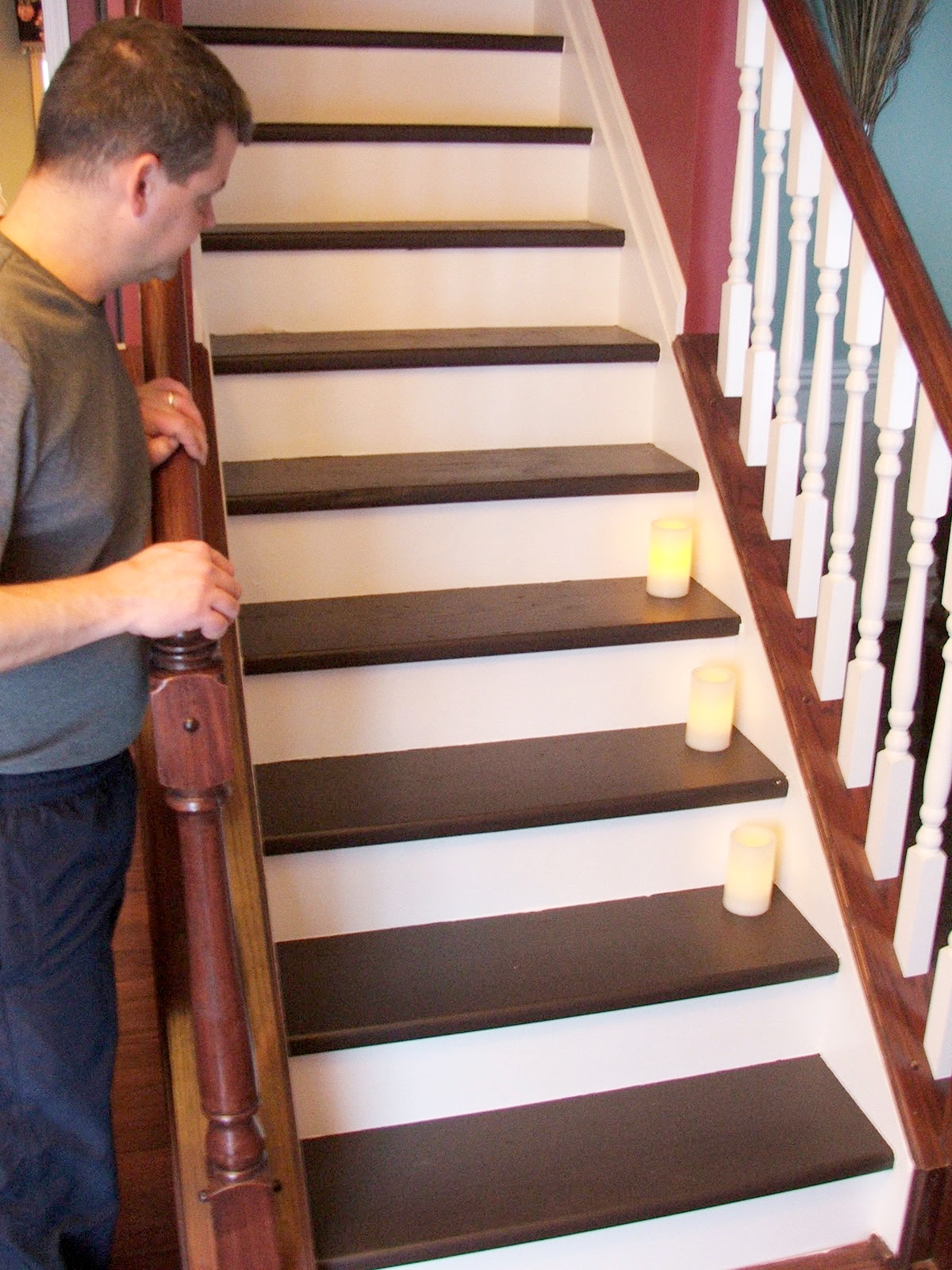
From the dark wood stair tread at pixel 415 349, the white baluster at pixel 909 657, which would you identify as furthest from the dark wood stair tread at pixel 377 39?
the white baluster at pixel 909 657

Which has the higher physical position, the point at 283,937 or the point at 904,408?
the point at 904,408

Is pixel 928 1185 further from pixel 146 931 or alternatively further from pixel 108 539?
pixel 108 539

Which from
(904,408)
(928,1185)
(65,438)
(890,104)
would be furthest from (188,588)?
(890,104)

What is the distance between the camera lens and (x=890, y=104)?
3.94 metres

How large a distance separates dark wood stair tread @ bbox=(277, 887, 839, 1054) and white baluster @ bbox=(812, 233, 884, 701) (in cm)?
42

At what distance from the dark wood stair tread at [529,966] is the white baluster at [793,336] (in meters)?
0.68

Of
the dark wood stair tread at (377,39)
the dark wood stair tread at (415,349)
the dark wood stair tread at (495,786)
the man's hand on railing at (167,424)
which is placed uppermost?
the dark wood stair tread at (377,39)

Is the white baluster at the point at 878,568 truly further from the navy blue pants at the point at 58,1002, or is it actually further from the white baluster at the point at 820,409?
the navy blue pants at the point at 58,1002

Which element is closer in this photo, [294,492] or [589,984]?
[589,984]

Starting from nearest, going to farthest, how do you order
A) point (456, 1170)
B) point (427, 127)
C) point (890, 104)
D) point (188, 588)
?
point (188, 588) → point (456, 1170) → point (427, 127) → point (890, 104)

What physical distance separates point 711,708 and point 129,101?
1.36 m

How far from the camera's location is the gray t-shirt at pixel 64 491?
1249 mm

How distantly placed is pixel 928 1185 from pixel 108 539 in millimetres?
1472

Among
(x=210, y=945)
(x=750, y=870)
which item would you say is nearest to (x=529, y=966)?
(x=750, y=870)
